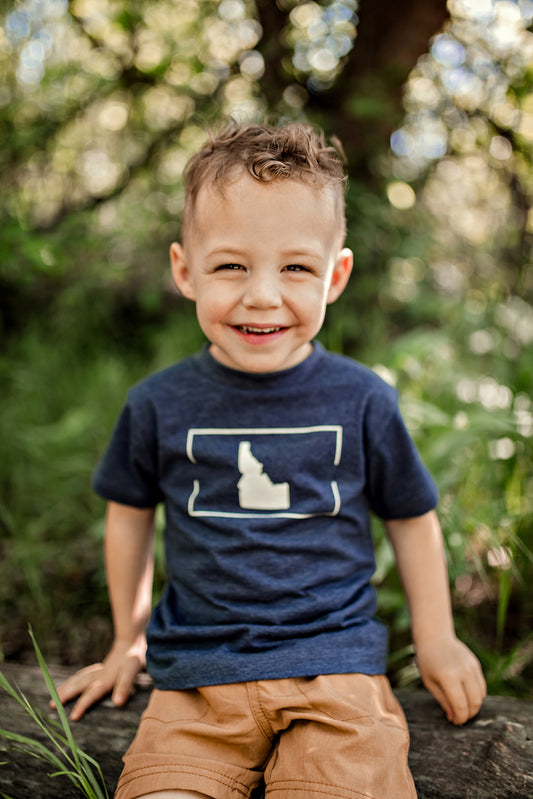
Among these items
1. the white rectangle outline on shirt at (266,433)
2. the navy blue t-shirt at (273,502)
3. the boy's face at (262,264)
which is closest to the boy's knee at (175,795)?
the navy blue t-shirt at (273,502)

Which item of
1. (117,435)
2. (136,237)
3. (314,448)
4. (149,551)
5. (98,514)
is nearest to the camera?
(314,448)

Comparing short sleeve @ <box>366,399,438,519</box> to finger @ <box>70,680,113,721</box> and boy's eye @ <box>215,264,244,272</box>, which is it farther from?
finger @ <box>70,680,113,721</box>

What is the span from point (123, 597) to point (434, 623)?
734 millimetres

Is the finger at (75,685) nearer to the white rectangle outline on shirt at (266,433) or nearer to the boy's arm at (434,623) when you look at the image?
the white rectangle outline on shirt at (266,433)

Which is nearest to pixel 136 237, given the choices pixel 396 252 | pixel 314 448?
pixel 396 252

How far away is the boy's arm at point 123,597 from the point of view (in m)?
1.49

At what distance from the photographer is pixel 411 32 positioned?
3.01 meters

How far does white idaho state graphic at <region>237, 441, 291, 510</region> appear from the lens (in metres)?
1.34

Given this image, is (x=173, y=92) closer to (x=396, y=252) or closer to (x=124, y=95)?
(x=124, y=95)

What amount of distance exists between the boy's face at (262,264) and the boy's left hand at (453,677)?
705 millimetres

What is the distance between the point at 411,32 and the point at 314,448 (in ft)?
8.38

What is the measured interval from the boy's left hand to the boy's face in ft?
2.31

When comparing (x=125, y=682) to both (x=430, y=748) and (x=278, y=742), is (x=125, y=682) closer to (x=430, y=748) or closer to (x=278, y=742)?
(x=278, y=742)

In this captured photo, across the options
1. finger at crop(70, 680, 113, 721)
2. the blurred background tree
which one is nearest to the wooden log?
finger at crop(70, 680, 113, 721)
